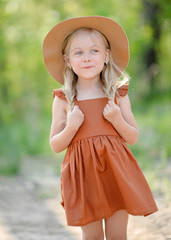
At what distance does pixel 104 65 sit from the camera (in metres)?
2.58

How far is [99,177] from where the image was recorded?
2309 millimetres

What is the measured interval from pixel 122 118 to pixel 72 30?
0.66 metres

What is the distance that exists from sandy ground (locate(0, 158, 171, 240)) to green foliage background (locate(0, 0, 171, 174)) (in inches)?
26.8

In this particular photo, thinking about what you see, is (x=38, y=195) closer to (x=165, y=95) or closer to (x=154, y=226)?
(x=154, y=226)

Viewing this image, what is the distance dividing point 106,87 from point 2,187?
2.99 meters

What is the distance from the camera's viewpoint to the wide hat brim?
2.41 m

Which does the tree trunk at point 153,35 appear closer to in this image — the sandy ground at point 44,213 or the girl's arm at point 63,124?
the sandy ground at point 44,213

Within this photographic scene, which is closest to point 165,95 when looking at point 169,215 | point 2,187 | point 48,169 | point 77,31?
point 48,169

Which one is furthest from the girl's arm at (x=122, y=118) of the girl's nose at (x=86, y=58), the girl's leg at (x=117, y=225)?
the girl's leg at (x=117, y=225)

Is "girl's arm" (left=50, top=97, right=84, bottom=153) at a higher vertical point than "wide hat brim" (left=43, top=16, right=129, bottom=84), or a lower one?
lower

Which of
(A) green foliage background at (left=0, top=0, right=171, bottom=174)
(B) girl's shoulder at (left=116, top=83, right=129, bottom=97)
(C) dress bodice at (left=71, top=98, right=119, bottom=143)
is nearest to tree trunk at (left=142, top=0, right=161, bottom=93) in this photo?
(A) green foliage background at (left=0, top=0, right=171, bottom=174)

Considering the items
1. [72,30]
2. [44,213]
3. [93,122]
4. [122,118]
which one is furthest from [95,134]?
[44,213]

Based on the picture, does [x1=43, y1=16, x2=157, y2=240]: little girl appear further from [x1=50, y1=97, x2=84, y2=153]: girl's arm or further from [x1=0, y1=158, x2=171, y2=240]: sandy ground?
[x1=0, y1=158, x2=171, y2=240]: sandy ground

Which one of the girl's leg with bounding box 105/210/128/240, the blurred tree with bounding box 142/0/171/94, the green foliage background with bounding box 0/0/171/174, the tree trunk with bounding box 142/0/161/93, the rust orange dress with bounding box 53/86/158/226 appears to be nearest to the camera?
the rust orange dress with bounding box 53/86/158/226
